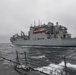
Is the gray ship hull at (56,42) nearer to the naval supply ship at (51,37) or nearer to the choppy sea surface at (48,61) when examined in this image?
the naval supply ship at (51,37)

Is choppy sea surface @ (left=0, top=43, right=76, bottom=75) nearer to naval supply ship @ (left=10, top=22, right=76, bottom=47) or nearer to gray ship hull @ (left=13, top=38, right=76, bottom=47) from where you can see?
gray ship hull @ (left=13, top=38, right=76, bottom=47)

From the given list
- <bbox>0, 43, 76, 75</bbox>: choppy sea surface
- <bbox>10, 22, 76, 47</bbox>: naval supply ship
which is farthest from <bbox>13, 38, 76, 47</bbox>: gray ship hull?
<bbox>0, 43, 76, 75</bbox>: choppy sea surface

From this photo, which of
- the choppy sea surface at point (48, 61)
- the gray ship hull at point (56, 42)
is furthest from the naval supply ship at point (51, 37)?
the choppy sea surface at point (48, 61)

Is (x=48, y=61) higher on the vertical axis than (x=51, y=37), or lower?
lower

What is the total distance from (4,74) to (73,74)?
6.77 metres

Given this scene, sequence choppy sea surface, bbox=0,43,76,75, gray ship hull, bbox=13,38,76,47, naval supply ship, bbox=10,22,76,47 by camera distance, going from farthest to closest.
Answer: naval supply ship, bbox=10,22,76,47
gray ship hull, bbox=13,38,76,47
choppy sea surface, bbox=0,43,76,75

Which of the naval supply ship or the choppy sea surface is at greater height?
the naval supply ship

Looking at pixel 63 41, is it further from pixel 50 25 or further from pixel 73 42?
pixel 50 25

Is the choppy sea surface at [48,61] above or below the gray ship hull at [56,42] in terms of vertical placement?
below

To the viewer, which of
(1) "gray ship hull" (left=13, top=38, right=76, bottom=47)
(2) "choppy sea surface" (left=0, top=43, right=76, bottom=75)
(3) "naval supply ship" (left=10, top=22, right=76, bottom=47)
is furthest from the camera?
(3) "naval supply ship" (left=10, top=22, right=76, bottom=47)

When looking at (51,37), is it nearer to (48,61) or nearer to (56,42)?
(56,42)

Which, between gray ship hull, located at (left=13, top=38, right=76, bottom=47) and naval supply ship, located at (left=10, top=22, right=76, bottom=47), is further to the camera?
naval supply ship, located at (left=10, top=22, right=76, bottom=47)

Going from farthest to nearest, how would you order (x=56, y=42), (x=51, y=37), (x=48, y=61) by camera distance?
(x=51, y=37) → (x=56, y=42) → (x=48, y=61)

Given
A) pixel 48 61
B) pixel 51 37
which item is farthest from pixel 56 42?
pixel 48 61
